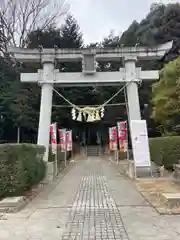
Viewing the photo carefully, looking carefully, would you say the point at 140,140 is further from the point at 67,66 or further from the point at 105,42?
the point at 105,42

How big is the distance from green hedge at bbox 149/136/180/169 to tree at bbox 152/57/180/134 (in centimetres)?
A: 467

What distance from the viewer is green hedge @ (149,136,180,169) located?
13.6m

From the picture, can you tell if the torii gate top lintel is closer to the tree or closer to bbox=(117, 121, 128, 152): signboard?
the tree

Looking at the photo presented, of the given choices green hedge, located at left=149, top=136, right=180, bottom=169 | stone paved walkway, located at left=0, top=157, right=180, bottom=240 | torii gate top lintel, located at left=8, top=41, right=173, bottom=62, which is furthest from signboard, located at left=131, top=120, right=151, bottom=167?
torii gate top lintel, located at left=8, top=41, right=173, bottom=62

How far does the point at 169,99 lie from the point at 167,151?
6.63 metres

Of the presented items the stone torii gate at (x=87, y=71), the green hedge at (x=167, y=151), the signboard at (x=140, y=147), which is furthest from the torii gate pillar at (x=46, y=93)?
the green hedge at (x=167, y=151)

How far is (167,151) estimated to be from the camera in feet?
45.3

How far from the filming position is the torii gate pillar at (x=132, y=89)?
15.0 metres

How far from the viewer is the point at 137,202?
7758mm

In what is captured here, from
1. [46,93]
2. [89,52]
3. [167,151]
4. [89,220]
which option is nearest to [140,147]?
[167,151]

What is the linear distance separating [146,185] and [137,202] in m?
3.02

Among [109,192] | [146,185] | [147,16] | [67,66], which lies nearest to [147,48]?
[146,185]

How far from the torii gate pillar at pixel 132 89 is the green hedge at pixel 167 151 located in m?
1.87

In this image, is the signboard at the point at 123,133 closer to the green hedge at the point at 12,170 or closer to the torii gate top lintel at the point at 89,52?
the torii gate top lintel at the point at 89,52
